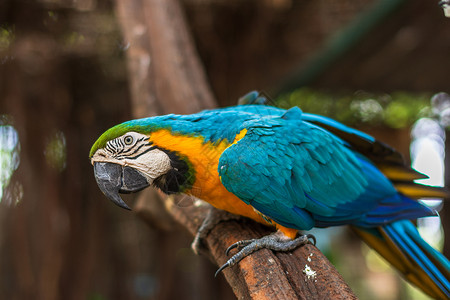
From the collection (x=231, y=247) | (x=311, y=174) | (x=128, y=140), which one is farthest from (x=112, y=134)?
(x=311, y=174)

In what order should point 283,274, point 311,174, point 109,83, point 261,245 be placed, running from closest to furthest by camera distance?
point 283,274, point 261,245, point 311,174, point 109,83

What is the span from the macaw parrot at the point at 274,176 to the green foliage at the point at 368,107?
2355mm

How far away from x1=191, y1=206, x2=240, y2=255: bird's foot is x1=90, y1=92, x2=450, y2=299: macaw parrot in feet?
0.43

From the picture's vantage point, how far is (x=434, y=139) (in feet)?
12.8

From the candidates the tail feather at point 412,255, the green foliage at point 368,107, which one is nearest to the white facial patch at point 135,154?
the tail feather at point 412,255

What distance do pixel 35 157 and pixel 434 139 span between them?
11.8 feet

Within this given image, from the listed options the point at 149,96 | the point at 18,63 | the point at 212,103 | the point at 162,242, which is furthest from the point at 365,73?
the point at 18,63

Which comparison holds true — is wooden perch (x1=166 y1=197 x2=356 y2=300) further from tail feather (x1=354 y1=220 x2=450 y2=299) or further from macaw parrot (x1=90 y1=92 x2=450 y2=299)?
tail feather (x1=354 y1=220 x2=450 y2=299)

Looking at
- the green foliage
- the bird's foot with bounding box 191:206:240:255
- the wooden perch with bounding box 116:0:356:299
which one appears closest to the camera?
the wooden perch with bounding box 116:0:356:299

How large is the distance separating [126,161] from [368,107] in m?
3.28

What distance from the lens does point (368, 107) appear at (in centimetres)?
391

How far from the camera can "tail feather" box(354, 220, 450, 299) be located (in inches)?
49.1

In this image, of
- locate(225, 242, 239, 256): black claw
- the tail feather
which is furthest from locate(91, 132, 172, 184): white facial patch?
the tail feather

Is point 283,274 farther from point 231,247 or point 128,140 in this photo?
point 128,140
